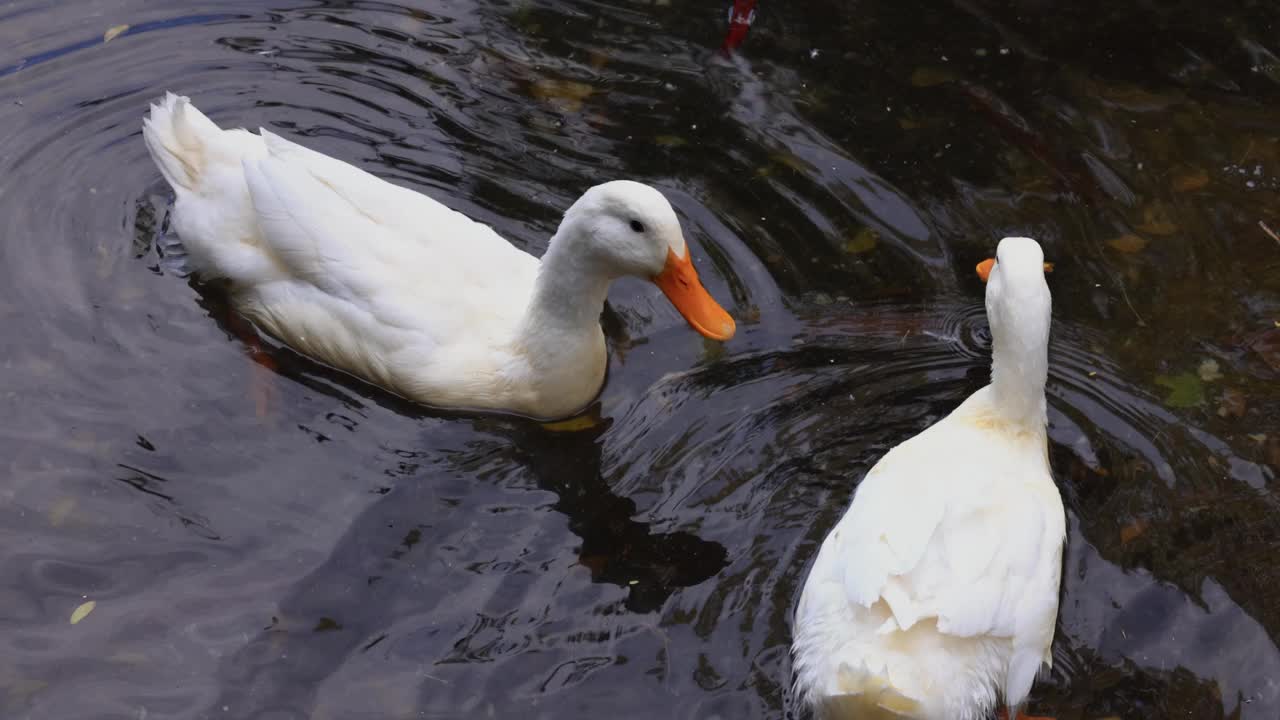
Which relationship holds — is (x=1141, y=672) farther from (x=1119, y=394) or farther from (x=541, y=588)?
(x=541, y=588)

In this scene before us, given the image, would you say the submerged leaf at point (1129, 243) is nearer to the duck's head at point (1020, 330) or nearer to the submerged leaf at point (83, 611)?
the duck's head at point (1020, 330)

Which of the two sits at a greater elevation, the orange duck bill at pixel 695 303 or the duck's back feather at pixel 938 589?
the orange duck bill at pixel 695 303

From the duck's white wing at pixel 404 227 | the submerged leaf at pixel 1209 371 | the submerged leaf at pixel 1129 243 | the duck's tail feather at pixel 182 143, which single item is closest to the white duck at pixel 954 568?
the submerged leaf at pixel 1209 371

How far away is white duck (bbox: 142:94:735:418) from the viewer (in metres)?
4.54

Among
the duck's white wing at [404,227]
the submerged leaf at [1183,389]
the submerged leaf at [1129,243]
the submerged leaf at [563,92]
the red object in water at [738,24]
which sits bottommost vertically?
the submerged leaf at [1183,389]

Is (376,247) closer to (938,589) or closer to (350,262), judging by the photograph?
(350,262)

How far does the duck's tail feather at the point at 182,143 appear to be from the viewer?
5129 millimetres

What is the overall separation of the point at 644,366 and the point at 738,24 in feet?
7.82

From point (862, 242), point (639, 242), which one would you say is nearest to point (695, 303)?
point (639, 242)

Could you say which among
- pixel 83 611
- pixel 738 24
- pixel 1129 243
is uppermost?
pixel 738 24

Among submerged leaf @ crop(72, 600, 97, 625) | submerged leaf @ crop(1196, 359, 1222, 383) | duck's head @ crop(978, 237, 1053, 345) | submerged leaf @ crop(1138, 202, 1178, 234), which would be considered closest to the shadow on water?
submerged leaf @ crop(72, 600, 97, 625)

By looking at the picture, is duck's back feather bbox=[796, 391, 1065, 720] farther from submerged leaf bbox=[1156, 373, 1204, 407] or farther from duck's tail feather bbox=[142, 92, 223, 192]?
duck's tail feather bbox=[142, 92, 223, 192]

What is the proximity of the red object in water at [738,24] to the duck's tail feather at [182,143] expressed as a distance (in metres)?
2.68

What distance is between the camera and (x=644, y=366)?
503 cm
